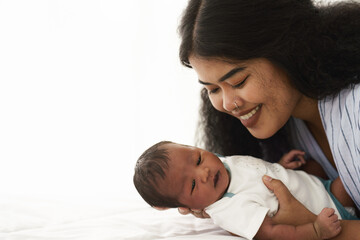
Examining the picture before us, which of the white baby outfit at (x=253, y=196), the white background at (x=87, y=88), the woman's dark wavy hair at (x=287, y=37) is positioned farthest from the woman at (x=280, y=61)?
the white background at (x=87, y=88)

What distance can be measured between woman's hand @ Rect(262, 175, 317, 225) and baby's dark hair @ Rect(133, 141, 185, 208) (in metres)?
0.31

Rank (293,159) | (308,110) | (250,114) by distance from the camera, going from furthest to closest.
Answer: (293,159)
(308,110)
(250,114)

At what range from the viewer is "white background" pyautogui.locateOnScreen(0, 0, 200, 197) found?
241 centimetres

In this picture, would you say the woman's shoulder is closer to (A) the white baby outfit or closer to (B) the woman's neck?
(B) the woman's neck

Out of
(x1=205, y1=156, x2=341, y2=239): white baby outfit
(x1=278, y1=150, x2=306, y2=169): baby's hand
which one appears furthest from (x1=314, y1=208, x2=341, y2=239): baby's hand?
(x1=278, y1=150, x2=306, y2=169): baby's hand

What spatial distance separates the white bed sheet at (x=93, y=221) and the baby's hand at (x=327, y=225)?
0.26 m

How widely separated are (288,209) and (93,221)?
681mm

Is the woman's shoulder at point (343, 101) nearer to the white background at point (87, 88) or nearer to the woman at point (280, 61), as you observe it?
the woman at point (280, 61)

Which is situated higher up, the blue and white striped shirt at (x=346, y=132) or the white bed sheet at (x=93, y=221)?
the blue and white striped shirt at (x=346, y=132)

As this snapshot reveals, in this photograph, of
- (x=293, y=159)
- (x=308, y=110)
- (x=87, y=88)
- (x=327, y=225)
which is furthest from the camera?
(x=87, y=88)

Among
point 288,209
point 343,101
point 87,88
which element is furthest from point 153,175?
point 87,88

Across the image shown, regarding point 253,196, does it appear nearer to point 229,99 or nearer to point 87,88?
point 229,99

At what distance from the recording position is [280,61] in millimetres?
1376

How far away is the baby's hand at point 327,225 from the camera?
121 cm
